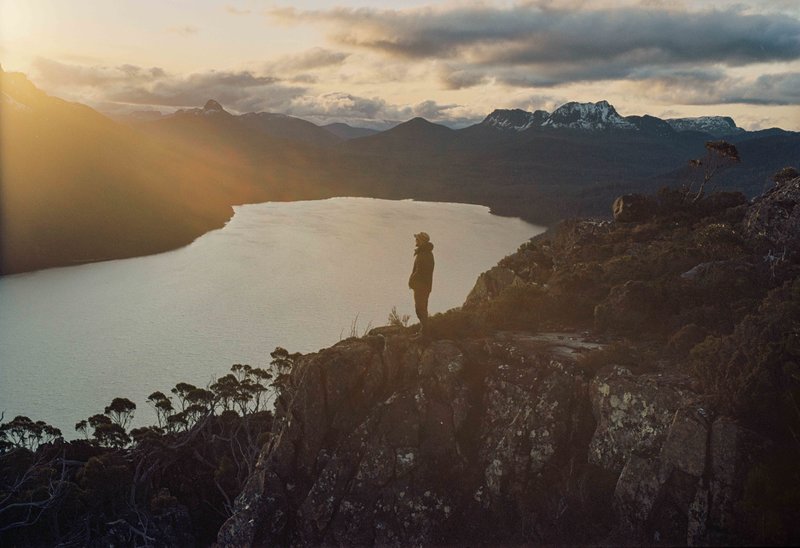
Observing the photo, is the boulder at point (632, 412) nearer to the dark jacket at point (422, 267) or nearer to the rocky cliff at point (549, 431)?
the rocky cliff at point (549, 431)

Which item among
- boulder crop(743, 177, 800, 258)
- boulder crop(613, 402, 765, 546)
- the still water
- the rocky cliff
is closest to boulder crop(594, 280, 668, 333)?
the rocky cliff

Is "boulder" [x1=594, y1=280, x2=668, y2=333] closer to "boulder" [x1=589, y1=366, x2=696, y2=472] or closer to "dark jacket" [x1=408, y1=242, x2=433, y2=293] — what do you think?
"boulder" [x1=589, y1=366, x2=696, y2=472]

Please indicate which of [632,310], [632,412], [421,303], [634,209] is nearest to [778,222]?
[634,209]

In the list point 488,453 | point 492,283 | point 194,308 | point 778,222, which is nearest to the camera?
point 488,453

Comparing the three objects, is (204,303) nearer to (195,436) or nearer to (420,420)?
(195,436)

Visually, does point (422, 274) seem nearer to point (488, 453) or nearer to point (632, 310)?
point (488, 453)

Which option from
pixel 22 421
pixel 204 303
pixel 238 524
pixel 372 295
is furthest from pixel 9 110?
pixel 238 524
